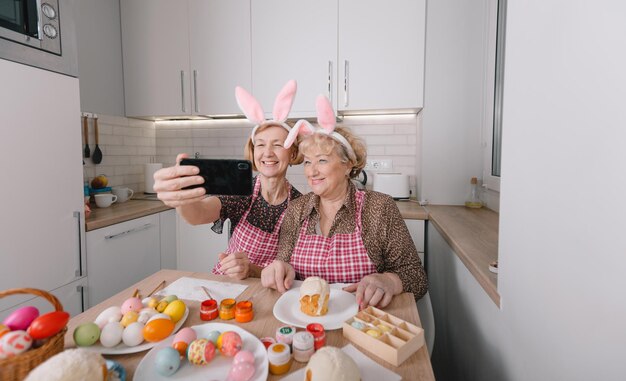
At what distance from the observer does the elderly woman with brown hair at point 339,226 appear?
1238 mm

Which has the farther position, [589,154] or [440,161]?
[440,161]

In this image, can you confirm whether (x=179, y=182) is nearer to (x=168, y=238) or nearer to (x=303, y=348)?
(x=303, y=348)

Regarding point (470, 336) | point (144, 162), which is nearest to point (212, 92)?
point (144, 162)

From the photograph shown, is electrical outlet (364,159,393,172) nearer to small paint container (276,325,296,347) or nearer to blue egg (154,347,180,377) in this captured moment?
small paint container (276,325,296,347)

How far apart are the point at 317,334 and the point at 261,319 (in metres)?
0.19

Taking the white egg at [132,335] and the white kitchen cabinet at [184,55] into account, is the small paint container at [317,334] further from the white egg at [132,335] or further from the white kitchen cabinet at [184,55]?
the white kitchen cabinet at [184,55]

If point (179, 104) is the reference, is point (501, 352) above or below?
below

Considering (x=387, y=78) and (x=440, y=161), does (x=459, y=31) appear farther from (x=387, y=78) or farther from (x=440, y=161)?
(x=440, y=161)

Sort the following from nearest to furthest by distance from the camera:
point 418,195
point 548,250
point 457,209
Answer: point 548,250, point 457,209, point 418,195

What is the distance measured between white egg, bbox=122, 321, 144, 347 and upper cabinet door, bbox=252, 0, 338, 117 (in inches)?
77.9

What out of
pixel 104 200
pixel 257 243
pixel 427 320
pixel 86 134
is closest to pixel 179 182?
pixel 257 243

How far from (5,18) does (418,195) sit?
8.15ft

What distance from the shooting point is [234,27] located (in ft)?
8.38

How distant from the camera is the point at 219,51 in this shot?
2592 millimetres
